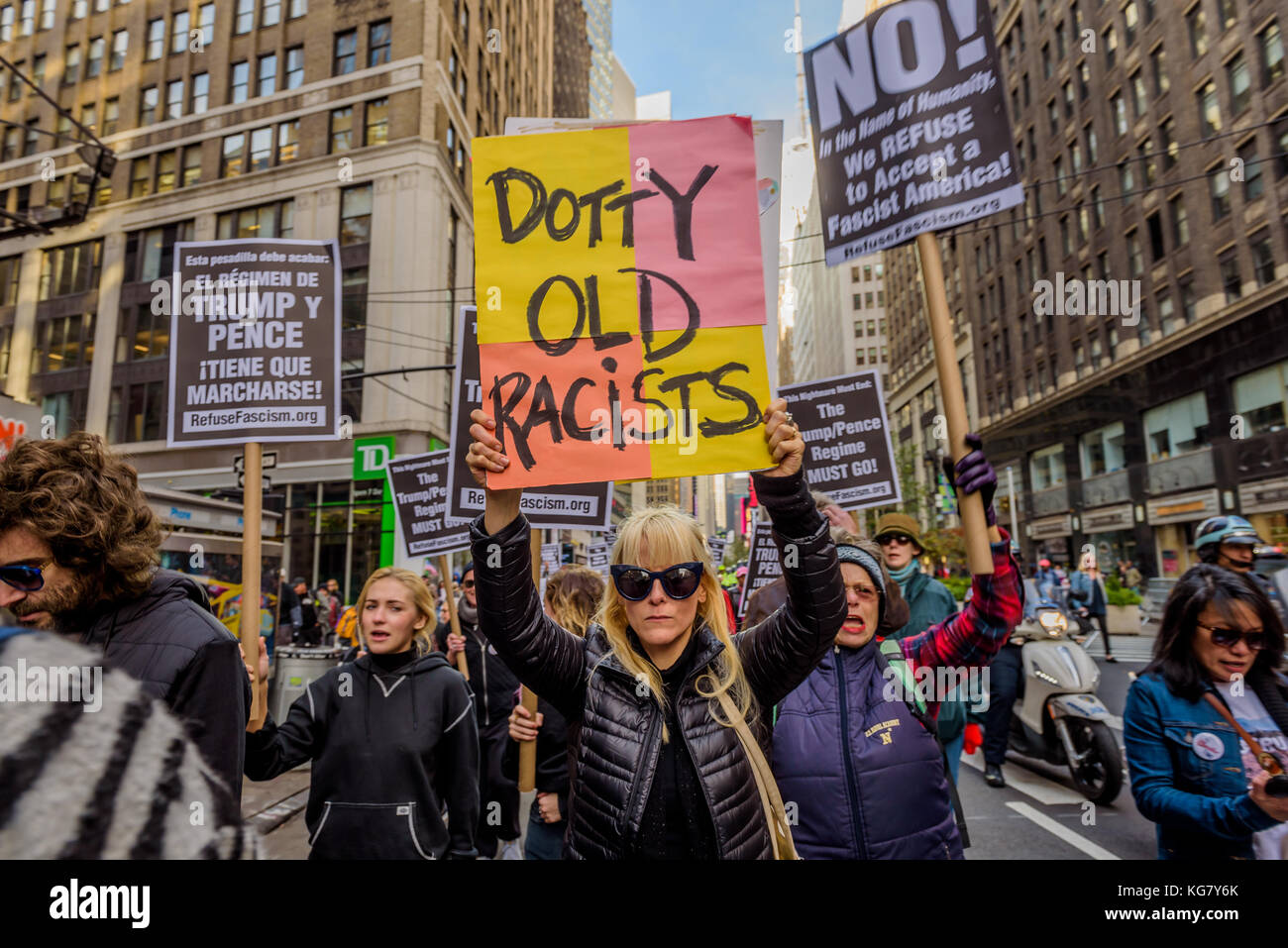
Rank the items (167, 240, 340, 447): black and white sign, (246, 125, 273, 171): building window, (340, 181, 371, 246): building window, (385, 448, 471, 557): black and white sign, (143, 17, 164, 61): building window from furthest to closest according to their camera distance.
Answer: (143, 17, 164, 61): building window < (246, 125, 273, 171): building window < (340, 181, 371, 246): building window < (385, 448, 471, 557): black and white sign < (167, 240, 340, 447): black and white sign

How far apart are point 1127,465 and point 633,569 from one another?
36.6 m

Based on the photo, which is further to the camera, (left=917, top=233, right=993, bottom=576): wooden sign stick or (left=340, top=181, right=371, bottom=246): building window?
(left=340, top=181, right=371, bottom=246): building window

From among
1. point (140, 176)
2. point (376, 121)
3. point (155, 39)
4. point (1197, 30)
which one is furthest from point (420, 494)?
point (1197, 30)

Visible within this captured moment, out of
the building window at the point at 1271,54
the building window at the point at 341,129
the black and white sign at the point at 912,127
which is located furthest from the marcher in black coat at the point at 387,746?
the building window at the point at 1271,54

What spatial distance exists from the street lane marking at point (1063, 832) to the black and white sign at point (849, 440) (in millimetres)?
2651

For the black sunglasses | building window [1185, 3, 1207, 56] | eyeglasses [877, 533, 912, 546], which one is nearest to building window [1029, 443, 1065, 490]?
building window [1185, 3, 1207, 56]

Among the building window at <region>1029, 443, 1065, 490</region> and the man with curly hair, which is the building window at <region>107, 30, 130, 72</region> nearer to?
the man with curly hair

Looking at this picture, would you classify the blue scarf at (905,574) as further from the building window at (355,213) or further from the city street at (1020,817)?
→ the building window at (355,213)

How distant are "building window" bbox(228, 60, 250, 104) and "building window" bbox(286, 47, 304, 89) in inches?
65.2

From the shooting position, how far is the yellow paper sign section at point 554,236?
2205 millimetres

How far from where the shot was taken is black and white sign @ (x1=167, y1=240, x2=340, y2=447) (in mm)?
3365
